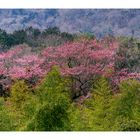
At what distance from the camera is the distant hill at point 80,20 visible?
851 centimetres

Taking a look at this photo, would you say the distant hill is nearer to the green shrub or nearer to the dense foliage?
the dense foliage

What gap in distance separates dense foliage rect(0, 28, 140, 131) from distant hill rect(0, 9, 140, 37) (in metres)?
0.20

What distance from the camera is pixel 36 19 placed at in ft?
28.9

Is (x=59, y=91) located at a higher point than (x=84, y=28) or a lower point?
lower

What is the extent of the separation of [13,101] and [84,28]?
2589 mm

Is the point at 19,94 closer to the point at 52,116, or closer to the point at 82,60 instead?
the point at 82,60

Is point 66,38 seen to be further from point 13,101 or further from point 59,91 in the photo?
point 59,91

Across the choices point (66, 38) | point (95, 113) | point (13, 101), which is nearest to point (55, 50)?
point (66, 38)

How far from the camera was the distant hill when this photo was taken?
27.9ft

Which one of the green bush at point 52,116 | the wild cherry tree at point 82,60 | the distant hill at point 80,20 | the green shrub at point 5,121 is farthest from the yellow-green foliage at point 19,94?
the distant hill at point 80,20

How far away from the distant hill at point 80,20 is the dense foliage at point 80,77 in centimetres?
20

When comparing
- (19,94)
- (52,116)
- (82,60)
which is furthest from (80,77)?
(52,116)

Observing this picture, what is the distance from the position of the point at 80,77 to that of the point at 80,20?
1.26 m
